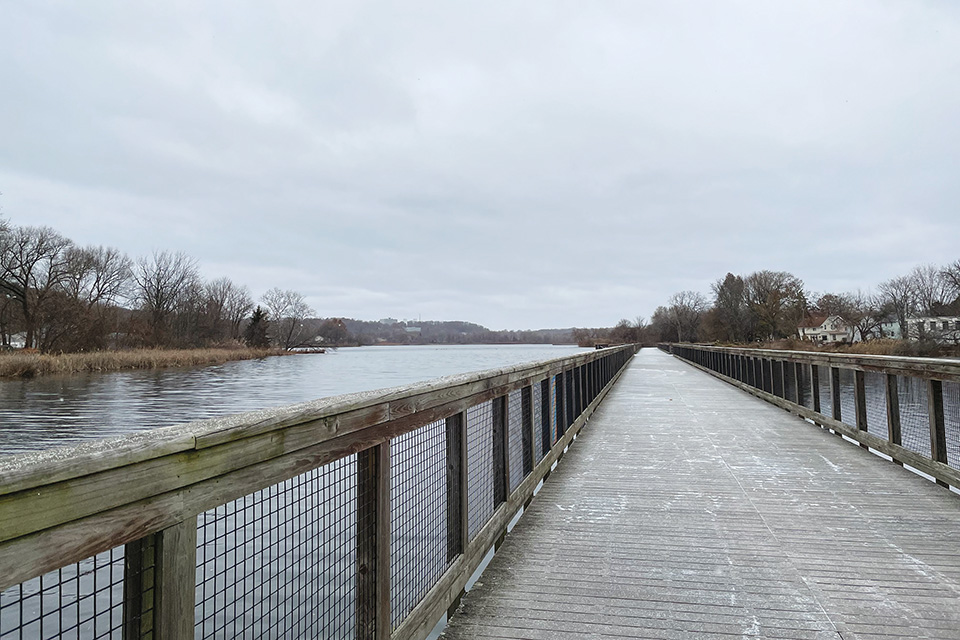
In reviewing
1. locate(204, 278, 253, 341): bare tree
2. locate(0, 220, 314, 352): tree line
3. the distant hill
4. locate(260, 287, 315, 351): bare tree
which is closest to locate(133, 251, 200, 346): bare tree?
locate(0, 220, 314, 352): tree line

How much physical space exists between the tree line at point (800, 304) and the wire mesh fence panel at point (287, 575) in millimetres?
47742

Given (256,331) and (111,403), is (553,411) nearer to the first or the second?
(111,403)

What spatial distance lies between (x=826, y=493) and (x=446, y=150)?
A: 104ft

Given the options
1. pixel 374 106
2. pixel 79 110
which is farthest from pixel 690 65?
pixel 79 110

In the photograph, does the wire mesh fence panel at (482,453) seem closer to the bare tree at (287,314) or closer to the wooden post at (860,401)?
the wooden post at (860,401)

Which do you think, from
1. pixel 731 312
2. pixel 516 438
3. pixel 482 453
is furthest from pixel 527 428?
pixel 731 312

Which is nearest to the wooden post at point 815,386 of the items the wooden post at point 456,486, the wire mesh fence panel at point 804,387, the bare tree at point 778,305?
the wire mesh fence panel at point 804,387

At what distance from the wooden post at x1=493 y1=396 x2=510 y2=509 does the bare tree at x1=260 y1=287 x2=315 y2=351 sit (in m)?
71.3

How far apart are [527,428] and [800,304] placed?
209ft

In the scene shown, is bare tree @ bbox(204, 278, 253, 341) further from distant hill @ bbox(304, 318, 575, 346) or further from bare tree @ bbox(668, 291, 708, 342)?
bare tree @ bbox(668, 291, 708, 342)

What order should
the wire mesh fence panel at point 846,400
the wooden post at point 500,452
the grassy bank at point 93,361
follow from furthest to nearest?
the grassy bank at point 93,361 → the wire mesh fence panel at point 846,400 → the wooden post at point 500,452

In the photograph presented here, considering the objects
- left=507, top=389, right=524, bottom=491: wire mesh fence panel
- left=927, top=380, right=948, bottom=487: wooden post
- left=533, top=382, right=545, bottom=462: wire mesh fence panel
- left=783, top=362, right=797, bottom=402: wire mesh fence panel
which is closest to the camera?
left=507, top=389, right=524, bottom=491: wire mesh fence panel

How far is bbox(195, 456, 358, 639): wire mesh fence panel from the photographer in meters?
1.64

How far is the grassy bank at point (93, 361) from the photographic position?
75.6ft
